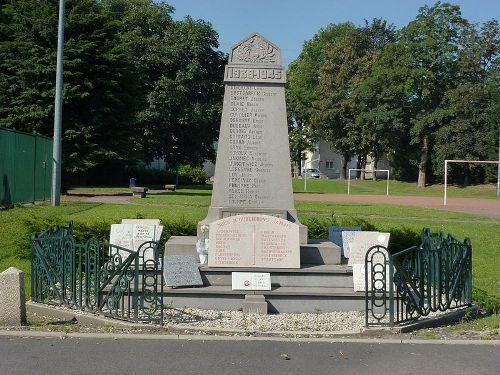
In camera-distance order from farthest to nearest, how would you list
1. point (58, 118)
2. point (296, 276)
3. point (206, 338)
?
point (58, 118), point (296, 276), point (206, 338)

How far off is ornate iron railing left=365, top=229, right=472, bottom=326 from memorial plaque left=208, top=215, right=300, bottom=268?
1398mm

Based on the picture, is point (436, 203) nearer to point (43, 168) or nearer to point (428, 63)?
point (43, 168)

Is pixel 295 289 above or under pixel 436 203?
under

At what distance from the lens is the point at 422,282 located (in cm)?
913

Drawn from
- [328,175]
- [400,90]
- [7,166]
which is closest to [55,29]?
[7,166]

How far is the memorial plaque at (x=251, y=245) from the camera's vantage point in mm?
10641

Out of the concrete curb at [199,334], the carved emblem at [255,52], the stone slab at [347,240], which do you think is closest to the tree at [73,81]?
the carved emblem at [255,52]

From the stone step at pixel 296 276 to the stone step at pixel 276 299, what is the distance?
34 cm

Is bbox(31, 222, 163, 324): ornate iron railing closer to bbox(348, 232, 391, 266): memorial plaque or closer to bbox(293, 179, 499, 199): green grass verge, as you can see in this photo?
bbox(348, 232, 391, 266): memorial plaque

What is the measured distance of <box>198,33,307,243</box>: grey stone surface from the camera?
12.2m

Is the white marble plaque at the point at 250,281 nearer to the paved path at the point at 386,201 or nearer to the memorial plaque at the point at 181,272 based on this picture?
the memorial plaque at the point at 181,272

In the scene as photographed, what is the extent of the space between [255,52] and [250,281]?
4.40 m

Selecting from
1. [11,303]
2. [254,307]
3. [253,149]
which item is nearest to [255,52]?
[253,149]

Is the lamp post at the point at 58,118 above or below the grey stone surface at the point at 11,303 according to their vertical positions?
above
